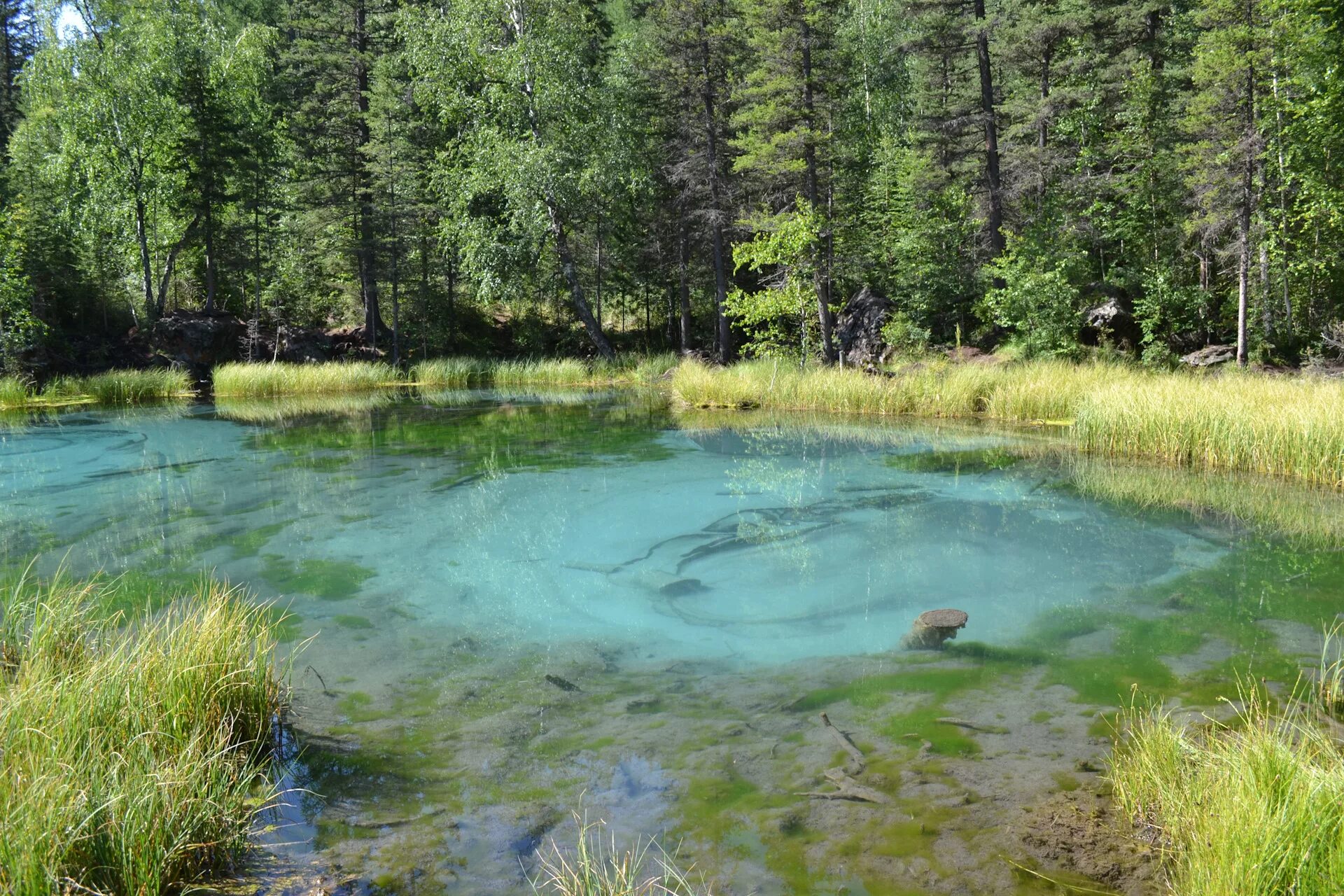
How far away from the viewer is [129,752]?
2.66 meters

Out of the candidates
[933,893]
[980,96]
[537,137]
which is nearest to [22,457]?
[933,893]

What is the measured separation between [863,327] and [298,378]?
14761mm

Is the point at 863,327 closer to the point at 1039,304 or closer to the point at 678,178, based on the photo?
the point at 1039,304

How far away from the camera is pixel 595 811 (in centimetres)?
305

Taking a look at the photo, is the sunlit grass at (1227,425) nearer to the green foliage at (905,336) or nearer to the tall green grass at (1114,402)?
the tall green grass at (1114,402)

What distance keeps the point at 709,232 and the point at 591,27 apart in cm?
913

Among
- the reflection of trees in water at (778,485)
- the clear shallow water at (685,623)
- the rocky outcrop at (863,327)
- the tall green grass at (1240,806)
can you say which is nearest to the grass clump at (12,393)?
the clear shallow water at (685,623)

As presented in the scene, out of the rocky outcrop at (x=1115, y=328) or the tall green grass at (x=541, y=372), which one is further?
the tall green grass at (x=541, y=372)

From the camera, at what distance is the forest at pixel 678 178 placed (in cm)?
1744

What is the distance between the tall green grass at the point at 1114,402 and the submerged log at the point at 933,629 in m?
5.44

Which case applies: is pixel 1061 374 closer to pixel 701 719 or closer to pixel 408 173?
pixel 701 719

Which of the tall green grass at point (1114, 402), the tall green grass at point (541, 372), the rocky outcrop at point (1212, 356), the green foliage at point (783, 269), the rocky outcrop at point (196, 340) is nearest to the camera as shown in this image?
the tall green grass at point (1114, 402)

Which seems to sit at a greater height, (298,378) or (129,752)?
(298,378)

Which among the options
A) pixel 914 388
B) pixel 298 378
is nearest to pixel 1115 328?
pixel 914 388
